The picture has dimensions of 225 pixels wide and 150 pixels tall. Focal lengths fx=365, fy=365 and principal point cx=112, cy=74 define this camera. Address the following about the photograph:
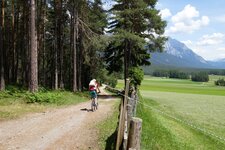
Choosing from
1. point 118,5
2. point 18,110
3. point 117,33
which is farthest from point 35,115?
point 118,5

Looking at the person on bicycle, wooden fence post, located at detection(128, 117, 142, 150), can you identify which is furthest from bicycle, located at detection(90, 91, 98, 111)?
wooden fence post, located at detection(128, 117, 142, 150)

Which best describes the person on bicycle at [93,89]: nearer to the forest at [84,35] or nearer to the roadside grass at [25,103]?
the roadside grass at [25,103]

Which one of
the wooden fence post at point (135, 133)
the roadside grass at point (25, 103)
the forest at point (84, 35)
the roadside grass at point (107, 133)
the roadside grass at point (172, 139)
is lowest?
the roadside grass at point (172, 139)

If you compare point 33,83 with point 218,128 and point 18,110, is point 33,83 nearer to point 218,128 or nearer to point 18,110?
Answer: point 18,110

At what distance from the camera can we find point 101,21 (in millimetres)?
48938

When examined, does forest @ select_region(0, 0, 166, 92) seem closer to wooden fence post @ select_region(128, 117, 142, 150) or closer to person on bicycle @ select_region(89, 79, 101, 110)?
person on bicycle @ select_region(89, 79, 101, 110)

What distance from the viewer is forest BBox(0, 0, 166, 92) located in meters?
39.6

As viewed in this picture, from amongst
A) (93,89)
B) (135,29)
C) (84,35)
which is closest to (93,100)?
(93,89)

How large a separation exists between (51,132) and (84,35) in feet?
87.7

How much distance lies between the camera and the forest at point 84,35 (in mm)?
39625

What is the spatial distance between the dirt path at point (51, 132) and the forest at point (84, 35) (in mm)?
20133

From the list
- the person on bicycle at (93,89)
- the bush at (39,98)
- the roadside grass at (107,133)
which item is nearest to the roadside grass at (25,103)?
the bush at (39,98)

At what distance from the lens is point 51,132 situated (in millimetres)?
13906

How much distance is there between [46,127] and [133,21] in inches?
1357
